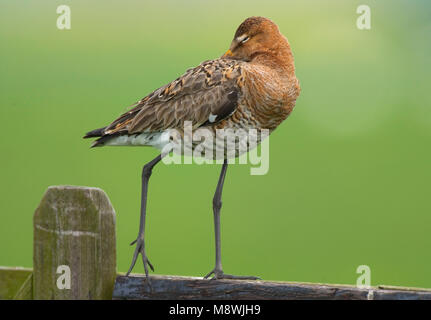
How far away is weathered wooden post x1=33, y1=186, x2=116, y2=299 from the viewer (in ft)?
9.05

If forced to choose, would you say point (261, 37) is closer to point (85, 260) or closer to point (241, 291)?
point (241, 291)

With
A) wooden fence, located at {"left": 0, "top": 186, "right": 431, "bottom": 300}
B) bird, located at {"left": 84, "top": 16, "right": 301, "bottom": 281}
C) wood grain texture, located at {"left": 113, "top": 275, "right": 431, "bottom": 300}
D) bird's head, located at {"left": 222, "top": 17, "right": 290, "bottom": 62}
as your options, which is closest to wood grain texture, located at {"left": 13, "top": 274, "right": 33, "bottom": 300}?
wooden fence, located at {"left": 0, "top": 186, "right": 431, "bottom": 300}

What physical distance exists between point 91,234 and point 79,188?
0.78ft

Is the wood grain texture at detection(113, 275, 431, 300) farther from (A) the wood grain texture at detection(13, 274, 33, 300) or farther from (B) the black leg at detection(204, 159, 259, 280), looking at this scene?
→ (A) the wood grain texture at detection(13, 274, 33, 300)

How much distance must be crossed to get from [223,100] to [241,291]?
129 centimetres

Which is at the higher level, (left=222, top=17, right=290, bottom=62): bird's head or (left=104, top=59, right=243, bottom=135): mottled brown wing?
(left=222, top=17, right=290, bottom=62): bird's head

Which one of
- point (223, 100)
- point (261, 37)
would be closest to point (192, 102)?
point (223, 100)

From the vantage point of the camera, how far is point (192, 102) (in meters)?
3.66

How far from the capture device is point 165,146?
3.66 metres

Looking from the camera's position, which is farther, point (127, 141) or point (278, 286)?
point (127, 141)

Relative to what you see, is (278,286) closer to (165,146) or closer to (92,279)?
(92,279)

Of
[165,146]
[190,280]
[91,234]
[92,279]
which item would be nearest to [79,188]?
[91,234]

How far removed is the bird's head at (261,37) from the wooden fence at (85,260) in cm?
155
